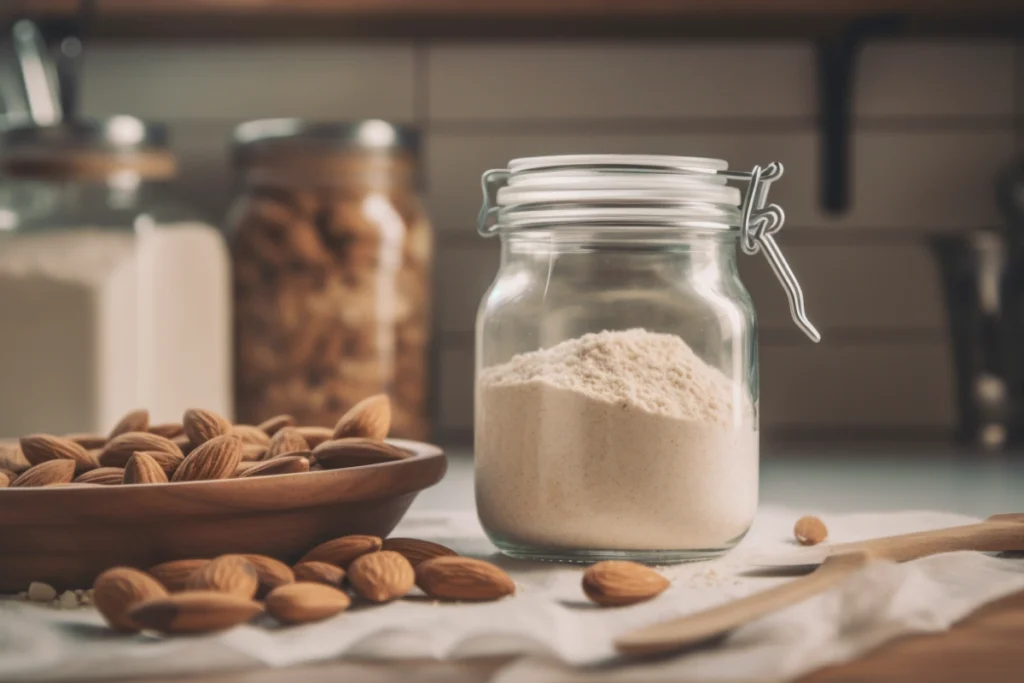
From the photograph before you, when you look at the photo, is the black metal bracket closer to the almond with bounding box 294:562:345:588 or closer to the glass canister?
the glass canister

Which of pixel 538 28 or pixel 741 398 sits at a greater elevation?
pixel 538 28

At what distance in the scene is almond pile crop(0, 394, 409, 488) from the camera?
611 millimetres

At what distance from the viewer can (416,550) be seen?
62 centimetres

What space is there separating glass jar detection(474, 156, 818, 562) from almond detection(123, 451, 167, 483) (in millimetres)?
192

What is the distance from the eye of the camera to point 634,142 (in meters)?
1.50

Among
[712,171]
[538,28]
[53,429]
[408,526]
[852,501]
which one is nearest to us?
[712,171]

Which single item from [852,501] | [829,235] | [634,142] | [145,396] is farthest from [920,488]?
[145,396]

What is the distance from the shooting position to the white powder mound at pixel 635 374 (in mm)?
662

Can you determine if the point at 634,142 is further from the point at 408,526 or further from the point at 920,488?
the point at 408,526

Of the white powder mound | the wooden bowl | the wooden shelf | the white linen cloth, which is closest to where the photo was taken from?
the white linen cloth

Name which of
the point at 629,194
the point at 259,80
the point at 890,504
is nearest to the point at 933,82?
the point at 890,504

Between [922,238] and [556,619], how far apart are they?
3.67 ft

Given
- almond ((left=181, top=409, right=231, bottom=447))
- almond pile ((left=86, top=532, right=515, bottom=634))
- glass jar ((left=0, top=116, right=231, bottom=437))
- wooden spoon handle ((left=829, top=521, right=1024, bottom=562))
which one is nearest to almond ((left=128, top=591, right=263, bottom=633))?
almond pile ((left=86, top=532, right=515, bottom=634))

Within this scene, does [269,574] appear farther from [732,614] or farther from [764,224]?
[764,224]
